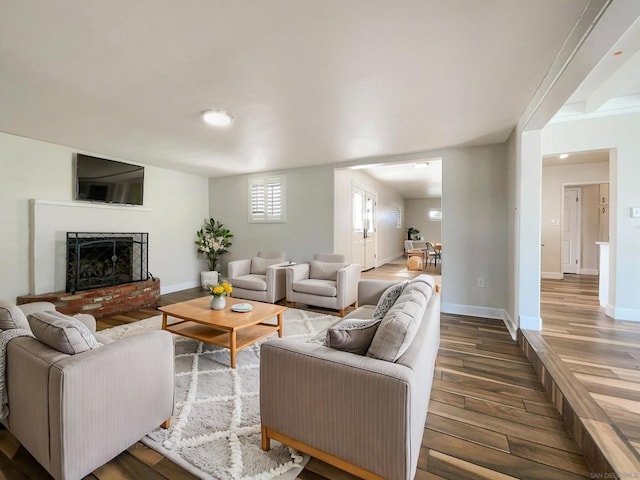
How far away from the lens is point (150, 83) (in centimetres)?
220

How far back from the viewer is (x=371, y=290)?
9.21ft

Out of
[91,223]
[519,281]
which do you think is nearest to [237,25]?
[519,281]

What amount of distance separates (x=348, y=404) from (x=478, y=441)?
95cm

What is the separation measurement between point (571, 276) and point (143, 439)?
7.68 meters

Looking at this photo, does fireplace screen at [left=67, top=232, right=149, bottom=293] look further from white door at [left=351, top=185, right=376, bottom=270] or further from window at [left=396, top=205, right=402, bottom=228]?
window at [left=396, top=205, right=402, bottom=228]

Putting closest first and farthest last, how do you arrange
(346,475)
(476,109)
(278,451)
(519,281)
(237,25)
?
1. (346,475)
2. (278,451)
3. (237,25)
4. (476,109)
5. (519,281)

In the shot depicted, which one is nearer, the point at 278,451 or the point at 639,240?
the point at 278,451

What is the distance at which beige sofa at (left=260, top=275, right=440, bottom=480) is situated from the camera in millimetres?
1089

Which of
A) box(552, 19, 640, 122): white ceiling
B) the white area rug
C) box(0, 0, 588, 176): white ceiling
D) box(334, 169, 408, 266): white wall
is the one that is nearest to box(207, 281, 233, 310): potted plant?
the white area rug

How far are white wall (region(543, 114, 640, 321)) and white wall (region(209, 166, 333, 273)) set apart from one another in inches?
138

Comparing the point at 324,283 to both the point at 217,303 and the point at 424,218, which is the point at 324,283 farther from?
the point at 424,218

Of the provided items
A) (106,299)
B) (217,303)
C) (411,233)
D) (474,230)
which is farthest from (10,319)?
(411,233)

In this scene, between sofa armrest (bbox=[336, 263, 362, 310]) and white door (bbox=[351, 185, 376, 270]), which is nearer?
sofa armrest (bbox=[336, 263, 362, 310])

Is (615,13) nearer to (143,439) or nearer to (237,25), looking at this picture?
(237,25)
